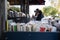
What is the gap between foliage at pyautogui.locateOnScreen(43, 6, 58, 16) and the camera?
305 cm

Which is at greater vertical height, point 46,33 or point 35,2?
point 35,2

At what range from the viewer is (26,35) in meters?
2.86

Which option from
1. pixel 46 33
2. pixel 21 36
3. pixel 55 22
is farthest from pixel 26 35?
pixel 55 22

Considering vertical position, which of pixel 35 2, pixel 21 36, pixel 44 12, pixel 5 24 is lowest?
pixel 21 36

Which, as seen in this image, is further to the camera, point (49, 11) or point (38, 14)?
point (38, 14)

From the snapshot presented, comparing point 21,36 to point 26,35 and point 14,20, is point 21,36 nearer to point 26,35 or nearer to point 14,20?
point 26,35

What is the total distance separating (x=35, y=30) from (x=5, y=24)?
61 centimetres

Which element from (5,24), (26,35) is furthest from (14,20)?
(26,35)

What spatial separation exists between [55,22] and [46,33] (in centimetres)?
31

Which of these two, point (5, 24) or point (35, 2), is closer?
point (5, 24)

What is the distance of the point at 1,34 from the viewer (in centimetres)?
292

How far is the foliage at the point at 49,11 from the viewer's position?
305 cm

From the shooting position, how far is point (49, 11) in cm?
310

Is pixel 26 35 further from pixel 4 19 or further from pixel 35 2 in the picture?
pixel 35 2
